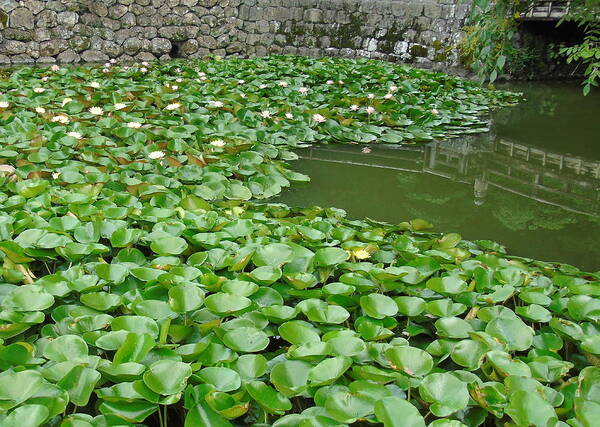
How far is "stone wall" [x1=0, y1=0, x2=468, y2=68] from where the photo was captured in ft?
23.9

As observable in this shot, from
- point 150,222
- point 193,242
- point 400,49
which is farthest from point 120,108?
point 400,49

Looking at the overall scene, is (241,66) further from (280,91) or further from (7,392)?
(7,392)

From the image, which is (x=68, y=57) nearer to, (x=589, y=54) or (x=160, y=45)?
(x=160, y=45)

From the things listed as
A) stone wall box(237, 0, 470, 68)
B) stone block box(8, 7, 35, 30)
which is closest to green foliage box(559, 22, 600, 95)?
stone wall box(237, 0, 470, 68)

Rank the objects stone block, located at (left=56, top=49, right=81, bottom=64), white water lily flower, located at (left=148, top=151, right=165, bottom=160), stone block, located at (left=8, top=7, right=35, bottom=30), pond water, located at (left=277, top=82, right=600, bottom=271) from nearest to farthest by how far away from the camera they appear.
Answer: pond water, located at (left=277, top=82, right=600, bottom=271) < white water lily flower, located at (left=148, top=151, right=165, bottom=160) < stone block, located at (left=8, top=7, right=35, bottom=30) < stone block, located at (left=56, top=49, right=81, bottom=64)

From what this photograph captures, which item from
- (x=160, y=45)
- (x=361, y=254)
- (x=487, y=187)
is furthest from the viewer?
(x=160, y=45)

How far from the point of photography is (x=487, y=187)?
313 centimetres

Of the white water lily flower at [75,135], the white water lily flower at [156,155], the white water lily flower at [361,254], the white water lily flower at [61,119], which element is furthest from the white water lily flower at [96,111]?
the white water lily flower at [361,254]

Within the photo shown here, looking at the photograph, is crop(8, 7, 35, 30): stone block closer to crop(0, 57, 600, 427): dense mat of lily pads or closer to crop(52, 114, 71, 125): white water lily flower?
crop(52, 114, 71, 125): white water lily flower

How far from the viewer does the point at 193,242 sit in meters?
1.74

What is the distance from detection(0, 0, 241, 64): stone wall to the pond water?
16.3 feet

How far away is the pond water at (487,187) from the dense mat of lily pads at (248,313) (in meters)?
0.33

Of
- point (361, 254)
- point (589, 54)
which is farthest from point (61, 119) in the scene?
point (589, 54)

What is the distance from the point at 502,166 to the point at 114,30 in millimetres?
6038
